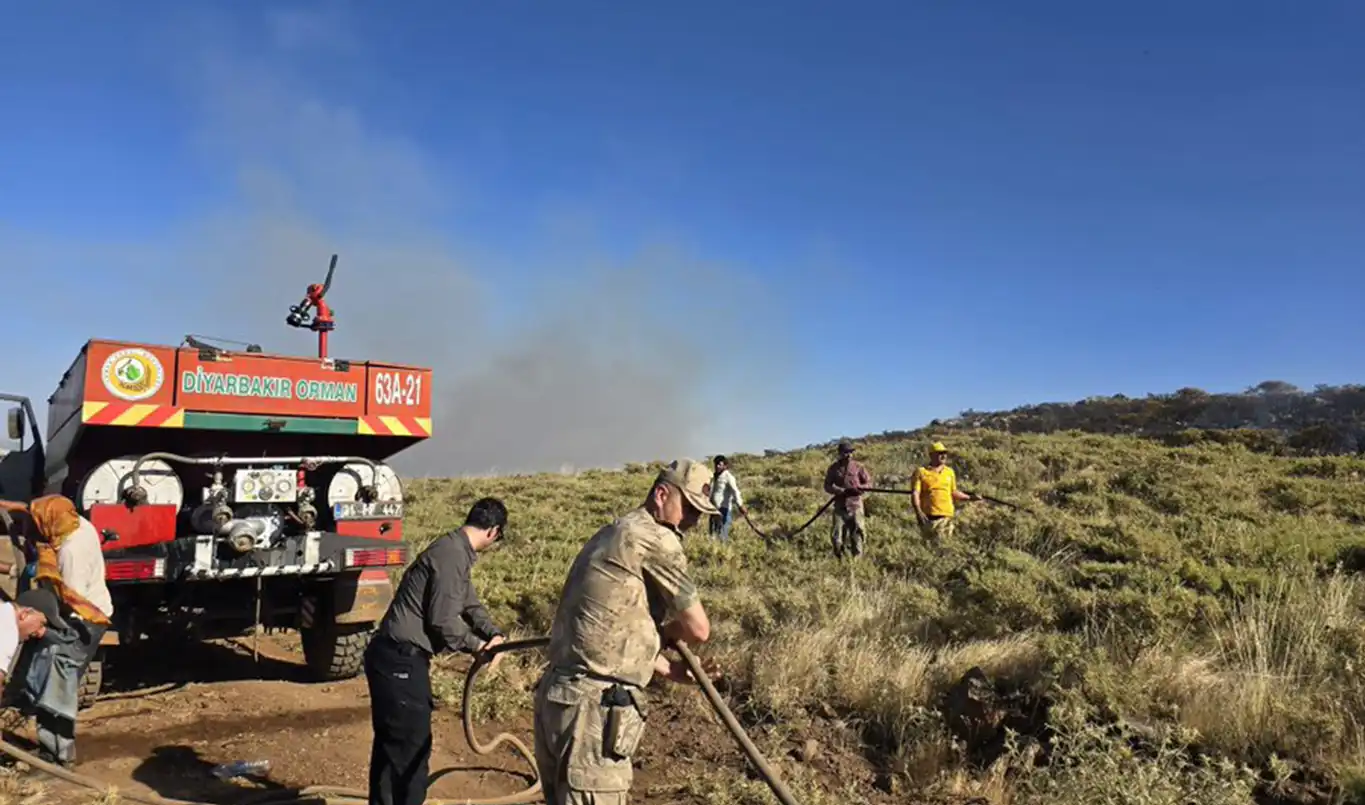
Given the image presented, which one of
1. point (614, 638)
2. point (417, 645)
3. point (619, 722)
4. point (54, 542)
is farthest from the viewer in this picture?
point (54, 542)

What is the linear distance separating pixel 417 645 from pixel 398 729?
409 mm

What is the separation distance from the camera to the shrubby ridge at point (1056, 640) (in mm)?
5055

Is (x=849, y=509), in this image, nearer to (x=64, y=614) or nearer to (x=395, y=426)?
(x=395, y=426)

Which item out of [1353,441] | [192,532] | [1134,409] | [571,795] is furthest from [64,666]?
[1134,409]

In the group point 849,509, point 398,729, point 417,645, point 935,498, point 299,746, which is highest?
point 935,498

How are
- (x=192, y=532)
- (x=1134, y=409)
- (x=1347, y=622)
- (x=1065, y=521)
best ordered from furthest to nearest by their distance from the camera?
1. (x=1134, y=409)
2. (x=1065, y=521)
3. (x=192, y=532)
4. (x=1347, y=622)

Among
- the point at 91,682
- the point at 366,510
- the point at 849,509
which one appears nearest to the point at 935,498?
the point at 849,509

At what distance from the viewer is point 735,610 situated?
8.56 meters

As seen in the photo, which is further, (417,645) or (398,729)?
(417,645)

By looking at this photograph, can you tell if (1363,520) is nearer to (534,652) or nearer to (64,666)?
(534,652)

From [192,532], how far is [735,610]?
464cm

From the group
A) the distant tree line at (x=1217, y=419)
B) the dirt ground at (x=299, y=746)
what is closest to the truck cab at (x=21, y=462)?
the dirt ground at (x=299, y=746)

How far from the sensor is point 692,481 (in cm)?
383

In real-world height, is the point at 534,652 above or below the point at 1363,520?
below
